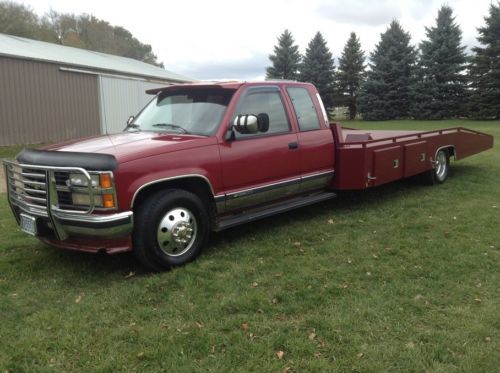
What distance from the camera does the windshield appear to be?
5.34 m

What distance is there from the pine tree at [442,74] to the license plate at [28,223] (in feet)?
114

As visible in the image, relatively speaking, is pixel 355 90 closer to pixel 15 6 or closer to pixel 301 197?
pixel 15 6

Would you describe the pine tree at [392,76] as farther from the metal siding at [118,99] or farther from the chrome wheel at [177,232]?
the chrome wheel at [177,232]

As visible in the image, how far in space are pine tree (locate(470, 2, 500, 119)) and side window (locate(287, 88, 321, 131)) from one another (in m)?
31.1

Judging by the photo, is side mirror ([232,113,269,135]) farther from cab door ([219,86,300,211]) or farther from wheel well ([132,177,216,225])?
wheel well ([132,177,216,225])

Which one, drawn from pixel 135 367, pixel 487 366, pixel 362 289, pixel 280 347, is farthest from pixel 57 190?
pixel 487 366

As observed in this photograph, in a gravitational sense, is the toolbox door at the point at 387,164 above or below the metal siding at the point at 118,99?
below

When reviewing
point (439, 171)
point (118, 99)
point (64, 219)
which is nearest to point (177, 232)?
point (64, 219)

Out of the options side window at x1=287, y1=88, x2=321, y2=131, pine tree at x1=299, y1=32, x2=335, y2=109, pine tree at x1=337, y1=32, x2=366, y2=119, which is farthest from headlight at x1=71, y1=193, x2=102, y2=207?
pine tree at x1=299, y1=32, x2=335, y2=109

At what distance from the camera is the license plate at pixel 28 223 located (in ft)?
15.0

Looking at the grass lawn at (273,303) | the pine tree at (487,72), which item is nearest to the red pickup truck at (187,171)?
the grass lawn at (273,303)

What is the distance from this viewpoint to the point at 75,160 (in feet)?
14.0

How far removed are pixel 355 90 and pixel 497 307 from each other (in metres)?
40.0

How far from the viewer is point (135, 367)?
3.10 m
